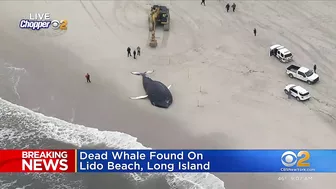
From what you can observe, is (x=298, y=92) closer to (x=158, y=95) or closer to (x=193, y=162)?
(x=158, y=95)

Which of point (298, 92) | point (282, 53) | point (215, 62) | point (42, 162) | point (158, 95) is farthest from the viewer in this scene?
point (215, 62)

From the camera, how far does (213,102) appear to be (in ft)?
141

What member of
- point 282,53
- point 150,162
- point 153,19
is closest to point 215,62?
point 282,53

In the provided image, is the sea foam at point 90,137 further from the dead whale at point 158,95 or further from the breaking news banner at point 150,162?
the dead whale at point 158,95

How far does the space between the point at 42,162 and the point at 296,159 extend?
18.4 metres

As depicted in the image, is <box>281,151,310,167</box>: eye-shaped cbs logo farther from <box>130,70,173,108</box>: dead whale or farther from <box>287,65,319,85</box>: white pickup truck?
<box>130,70,173,108</box>: dead whale

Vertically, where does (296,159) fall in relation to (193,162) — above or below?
above

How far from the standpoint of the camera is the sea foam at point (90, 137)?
35.9m

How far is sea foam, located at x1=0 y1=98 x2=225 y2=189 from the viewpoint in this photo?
118 ft

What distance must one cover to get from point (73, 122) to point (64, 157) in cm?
563

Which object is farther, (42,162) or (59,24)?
(59,24)

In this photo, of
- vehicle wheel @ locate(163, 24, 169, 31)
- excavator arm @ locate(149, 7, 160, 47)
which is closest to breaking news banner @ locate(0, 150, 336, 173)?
excavator arm @ locate(149, 7, 160, 47)

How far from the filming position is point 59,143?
39.2m

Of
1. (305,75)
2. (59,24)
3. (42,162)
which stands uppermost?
(59,24)
